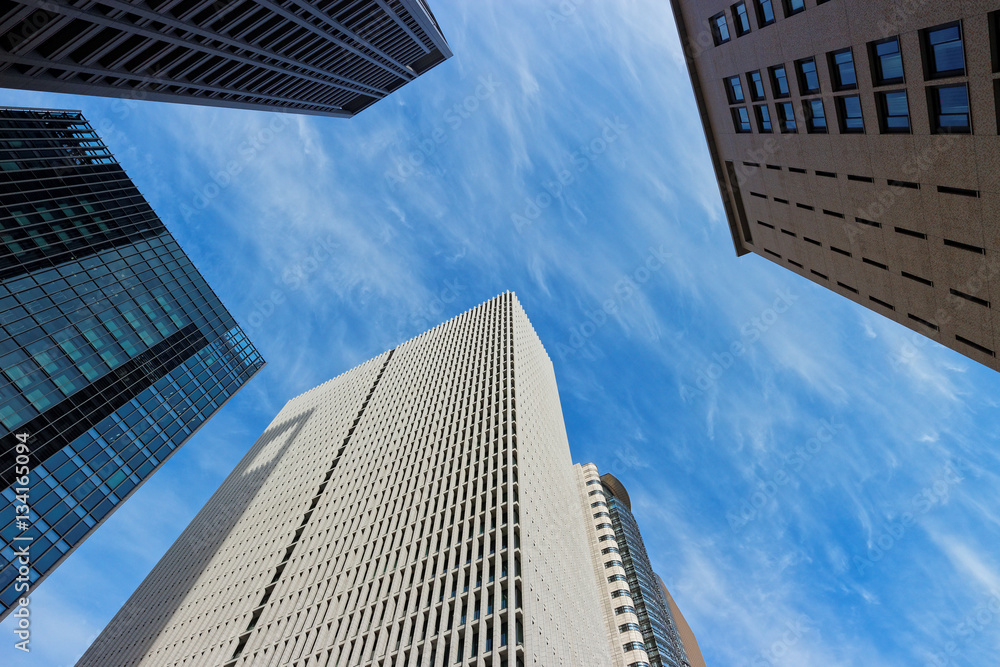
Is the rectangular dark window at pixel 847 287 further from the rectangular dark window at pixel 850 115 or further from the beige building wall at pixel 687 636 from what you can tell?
the beige building wall at pixel 687 636

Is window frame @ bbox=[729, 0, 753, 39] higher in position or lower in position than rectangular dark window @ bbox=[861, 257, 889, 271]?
higher

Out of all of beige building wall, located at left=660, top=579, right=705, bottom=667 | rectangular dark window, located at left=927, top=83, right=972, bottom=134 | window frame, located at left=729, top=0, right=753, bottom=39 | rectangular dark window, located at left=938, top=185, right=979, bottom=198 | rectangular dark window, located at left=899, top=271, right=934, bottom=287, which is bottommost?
beige building wall, located at left=660, top=579, right=705, bottom=667

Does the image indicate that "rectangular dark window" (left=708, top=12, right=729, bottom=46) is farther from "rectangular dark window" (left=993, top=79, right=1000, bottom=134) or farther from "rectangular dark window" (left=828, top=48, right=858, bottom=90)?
"rectangular dark window" (left=993, top=79, right=1000, bottom=134)

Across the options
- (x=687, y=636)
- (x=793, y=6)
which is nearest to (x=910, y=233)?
(x=793, y=6)

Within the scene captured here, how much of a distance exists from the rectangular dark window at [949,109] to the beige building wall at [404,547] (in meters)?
36.5

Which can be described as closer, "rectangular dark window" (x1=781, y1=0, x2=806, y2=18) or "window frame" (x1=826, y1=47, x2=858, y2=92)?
"window frame" (x1=826, y1=47, x2=858, y2=92)

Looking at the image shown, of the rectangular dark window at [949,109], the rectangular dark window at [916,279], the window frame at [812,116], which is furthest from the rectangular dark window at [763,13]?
the rectangular dark window at [916,279]

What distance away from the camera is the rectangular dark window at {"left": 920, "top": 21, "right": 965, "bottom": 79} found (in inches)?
672

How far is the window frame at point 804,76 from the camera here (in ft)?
81.8

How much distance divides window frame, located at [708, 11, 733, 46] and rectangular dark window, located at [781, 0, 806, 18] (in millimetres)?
6303

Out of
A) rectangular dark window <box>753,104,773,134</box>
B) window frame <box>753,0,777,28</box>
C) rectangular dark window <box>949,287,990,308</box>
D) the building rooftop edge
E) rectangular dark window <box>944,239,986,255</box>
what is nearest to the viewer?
rectangular dark window <box>944,239,986,255</box>

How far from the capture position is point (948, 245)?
69.2ft

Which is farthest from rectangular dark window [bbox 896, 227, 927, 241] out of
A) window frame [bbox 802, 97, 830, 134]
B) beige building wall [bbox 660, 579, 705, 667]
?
beige building wall [bbox 660, 579, 705, 667]

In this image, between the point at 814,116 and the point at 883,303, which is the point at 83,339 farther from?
the point at 883,303
